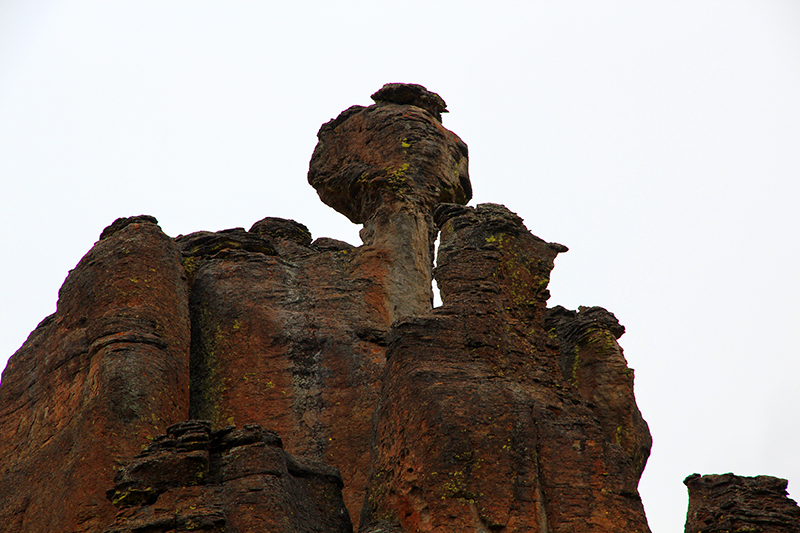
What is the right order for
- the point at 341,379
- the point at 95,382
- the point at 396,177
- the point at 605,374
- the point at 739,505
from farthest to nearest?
the point at 396,177 < the point at 605,374 < the point at 341,379 < the point at 95,382 < the point at 739,505

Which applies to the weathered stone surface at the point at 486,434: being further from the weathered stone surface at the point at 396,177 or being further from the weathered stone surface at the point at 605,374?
the weathered stone surface at the point at 396,177

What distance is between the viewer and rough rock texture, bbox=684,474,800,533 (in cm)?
1977

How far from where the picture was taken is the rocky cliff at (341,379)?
18.2 meters

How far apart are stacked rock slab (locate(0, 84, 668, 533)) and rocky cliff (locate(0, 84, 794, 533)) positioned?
1.9 inches

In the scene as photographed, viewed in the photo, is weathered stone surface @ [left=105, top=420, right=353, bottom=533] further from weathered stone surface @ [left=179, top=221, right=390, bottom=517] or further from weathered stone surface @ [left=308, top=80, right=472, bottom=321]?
weathered stone surface @ [left=308, top=80, right=472, bottom=321]

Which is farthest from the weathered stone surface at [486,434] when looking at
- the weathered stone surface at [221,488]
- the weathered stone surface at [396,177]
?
the weathered stone surface at [396,177]

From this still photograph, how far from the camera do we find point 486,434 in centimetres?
1852

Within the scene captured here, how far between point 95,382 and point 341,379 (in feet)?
17.9

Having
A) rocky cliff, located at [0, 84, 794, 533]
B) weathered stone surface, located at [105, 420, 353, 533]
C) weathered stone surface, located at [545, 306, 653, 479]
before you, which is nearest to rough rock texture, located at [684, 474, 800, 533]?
rocky cliff, located at [0, 84, 794, 533]

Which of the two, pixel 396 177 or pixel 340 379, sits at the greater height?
pixel 396 177

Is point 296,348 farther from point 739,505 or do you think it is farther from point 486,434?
point 739,505

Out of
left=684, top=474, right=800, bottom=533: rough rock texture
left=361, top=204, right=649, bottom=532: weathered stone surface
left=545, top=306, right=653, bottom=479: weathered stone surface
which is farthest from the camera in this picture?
left=545, top=306, right=653, bottom=479: weathered stone surface

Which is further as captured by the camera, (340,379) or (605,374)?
(605,374)

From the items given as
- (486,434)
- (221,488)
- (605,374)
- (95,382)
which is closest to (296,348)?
(95,382)
